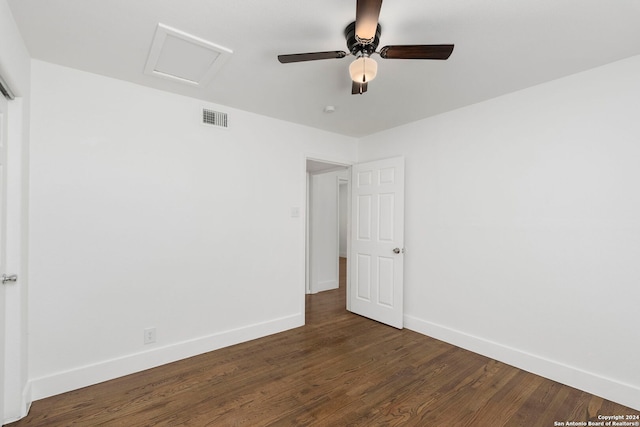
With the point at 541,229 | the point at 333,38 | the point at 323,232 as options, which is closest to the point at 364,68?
the point at 333,38

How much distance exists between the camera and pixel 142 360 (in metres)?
2.56

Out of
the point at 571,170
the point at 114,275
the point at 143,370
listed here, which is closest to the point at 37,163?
the point at 114,275

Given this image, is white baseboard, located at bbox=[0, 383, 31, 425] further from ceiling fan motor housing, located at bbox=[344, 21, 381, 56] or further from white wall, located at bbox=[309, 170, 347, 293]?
white wall, located at bbox=[309, 170, 347, 293]

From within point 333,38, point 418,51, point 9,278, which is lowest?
point 9,278

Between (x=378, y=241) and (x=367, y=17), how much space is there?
2760mm

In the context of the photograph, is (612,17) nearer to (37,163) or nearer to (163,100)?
(163,100)

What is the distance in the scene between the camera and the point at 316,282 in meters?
5.14

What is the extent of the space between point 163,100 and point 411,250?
122 inches

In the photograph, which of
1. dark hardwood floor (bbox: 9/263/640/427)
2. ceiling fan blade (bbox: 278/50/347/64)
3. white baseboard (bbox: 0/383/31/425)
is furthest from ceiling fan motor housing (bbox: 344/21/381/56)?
white baseboard (bbox: 0/383/31/425)

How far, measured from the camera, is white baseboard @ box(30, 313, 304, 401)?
2189mm

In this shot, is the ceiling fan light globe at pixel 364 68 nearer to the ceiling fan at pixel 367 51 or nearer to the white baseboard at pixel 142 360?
the ceiling fan at pixel 367 51

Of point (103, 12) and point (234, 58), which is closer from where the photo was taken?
point (103, 12)

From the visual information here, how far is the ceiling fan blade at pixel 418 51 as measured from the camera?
5.24 feet

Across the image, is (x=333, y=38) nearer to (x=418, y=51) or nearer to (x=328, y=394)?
(x=418, y=51)
